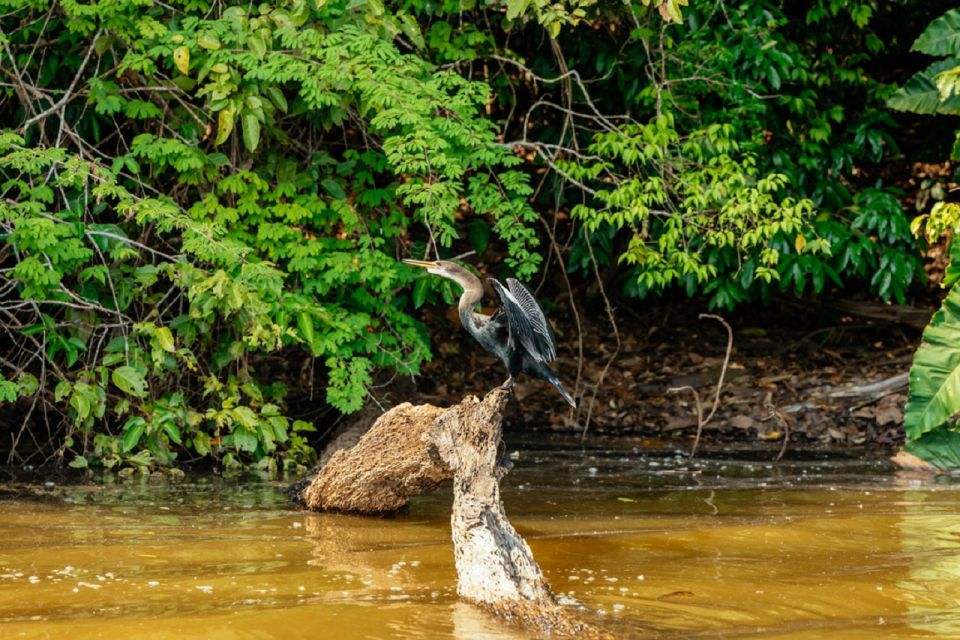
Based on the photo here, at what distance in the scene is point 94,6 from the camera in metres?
6.13

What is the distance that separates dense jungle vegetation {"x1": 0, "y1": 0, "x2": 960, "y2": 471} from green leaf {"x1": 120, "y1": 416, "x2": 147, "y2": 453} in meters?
0.01

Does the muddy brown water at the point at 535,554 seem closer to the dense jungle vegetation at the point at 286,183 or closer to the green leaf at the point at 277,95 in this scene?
the dense jungle vegetation at the point at 286,183

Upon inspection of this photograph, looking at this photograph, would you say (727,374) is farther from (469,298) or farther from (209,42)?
(209,42)

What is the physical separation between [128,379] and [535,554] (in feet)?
8.46

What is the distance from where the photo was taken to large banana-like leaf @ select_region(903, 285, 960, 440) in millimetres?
6812

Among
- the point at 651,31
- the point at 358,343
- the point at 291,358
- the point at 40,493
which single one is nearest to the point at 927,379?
the point at 651,31

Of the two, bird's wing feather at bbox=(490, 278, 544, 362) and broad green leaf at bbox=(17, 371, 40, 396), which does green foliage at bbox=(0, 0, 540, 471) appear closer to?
broad green leaf at bbox=(17, 371, 40, 396)

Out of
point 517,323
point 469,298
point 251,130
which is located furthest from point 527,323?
point 251,130

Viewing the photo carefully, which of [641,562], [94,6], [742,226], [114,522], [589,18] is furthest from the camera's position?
[589,18]

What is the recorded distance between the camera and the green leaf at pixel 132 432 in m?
6.67

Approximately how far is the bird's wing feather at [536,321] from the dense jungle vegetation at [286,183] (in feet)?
2.66

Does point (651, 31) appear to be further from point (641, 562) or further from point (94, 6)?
point (641, 562)

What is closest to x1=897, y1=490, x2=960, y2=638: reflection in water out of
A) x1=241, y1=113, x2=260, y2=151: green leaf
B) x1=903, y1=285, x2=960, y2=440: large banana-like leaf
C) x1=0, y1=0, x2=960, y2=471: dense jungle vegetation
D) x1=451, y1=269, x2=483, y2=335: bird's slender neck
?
x1=903, y1=285, x2=960, y2=440: large banana-like leaf

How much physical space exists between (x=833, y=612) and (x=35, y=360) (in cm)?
494
